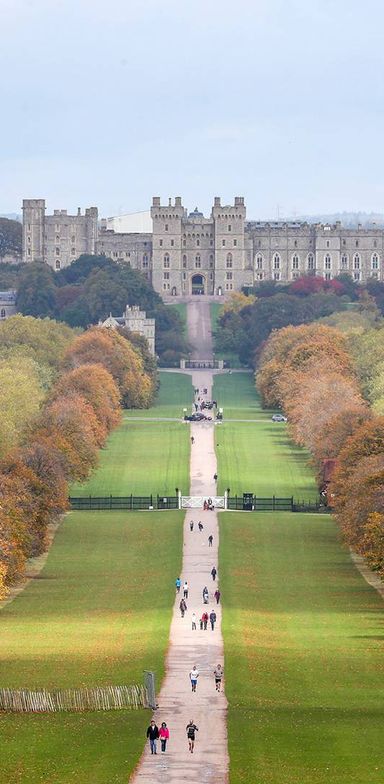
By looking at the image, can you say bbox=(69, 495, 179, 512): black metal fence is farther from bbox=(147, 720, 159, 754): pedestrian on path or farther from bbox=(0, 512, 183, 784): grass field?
bbox=(147, 720, 159, 754): pedestrian on path

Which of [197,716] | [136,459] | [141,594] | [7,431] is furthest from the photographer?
[136,459]

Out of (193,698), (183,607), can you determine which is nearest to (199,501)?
(183,607)

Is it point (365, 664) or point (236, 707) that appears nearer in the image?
point (236, 707)

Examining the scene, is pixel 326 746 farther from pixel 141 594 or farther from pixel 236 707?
pixel 141 594

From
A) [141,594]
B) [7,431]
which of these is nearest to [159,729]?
[141,594]

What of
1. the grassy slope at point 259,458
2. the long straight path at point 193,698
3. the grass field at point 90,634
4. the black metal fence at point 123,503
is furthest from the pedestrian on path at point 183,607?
the grassy slope at point 259,458

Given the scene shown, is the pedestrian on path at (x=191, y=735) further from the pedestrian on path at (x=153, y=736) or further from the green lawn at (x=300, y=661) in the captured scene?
the green lawn at (x=300, y=661)

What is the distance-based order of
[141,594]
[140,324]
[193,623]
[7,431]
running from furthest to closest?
[140,324]
[7,431]
[141,594]
[193,623]
